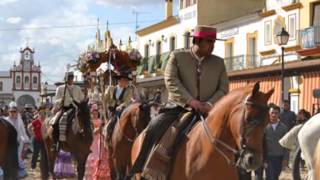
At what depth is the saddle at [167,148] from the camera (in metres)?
7.52

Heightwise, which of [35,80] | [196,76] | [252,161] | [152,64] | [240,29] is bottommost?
[252,161]

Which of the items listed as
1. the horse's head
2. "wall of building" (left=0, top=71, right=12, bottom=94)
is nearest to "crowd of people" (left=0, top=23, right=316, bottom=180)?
the horse's head

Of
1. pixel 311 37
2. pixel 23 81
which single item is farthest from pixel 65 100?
pixel 23 81

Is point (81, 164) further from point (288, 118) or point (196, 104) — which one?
point (196, 104)

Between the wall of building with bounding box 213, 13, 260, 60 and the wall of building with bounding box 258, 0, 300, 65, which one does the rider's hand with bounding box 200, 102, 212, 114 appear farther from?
the wall of building with bounding box 213, 13, 260, 60

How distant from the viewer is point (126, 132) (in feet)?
42.9

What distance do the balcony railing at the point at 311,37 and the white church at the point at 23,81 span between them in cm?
9954

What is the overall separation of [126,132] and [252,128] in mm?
6930

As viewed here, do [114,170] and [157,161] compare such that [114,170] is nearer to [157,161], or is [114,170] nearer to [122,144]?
[122,144]

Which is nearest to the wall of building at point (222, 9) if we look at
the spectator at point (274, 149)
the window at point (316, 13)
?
the window at point (316, 13)

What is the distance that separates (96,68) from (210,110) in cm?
1085

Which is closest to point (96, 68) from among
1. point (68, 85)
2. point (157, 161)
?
point (68, 85)

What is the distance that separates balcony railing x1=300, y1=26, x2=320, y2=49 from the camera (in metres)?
33.2

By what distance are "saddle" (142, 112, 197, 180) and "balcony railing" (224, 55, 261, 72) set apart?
33.9m
